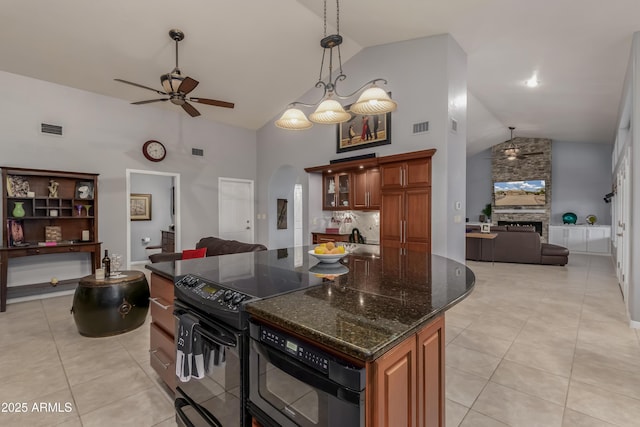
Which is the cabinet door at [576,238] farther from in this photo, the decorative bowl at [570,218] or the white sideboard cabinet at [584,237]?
the decorative bowl at [570,218]

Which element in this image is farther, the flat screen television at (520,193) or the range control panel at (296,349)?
the flat screen television at (520,193)

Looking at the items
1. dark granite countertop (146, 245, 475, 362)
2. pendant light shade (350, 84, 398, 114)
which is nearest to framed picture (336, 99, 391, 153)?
pendant light shade (350, 84, 398, 114)

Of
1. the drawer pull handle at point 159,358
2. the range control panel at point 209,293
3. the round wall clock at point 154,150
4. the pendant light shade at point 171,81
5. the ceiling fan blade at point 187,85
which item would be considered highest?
the pendant light shade at point 171,81

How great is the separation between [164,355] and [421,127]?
436 centimetres

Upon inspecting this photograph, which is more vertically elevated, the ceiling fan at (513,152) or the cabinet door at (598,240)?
the ceiling fan at (513,152)

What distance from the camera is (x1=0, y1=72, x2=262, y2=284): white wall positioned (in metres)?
4.57

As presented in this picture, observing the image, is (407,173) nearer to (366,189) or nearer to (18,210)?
(366,189)

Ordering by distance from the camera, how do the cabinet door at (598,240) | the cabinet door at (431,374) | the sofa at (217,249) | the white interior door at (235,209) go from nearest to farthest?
the cabinet door at (431,374), the sofa at (217,249), the white interior door at (235,209), the cabinet door at (598,240)

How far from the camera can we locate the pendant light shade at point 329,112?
2740 mm

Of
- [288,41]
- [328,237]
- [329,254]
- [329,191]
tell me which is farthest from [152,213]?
[329,254]

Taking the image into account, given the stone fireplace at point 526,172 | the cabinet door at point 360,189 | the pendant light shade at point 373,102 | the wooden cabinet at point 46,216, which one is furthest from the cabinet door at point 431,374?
the stone fireplace at point 526,172

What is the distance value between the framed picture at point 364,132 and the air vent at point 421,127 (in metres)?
0.47

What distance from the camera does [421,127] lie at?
4.66 m

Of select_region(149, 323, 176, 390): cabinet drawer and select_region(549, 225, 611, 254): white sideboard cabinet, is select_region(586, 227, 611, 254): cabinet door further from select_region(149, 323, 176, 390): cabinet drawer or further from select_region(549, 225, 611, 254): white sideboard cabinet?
select_region(149, 323, 176, 390): cabinet drawer
